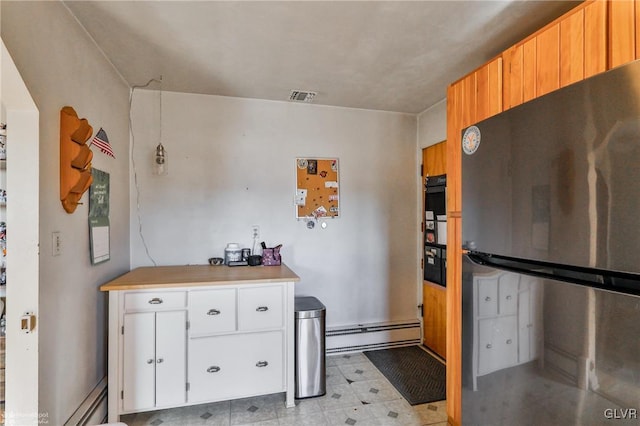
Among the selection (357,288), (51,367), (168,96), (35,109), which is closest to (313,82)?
(168,96)

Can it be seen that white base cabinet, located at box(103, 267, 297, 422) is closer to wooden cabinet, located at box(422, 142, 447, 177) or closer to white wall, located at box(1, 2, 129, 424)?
white wall, located at box(1, 2, 129, 424)

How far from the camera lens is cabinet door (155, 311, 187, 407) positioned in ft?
6.59

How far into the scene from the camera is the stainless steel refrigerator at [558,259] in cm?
86

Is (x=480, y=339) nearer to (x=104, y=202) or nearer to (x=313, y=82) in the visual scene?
Result: (x=313, y=82)

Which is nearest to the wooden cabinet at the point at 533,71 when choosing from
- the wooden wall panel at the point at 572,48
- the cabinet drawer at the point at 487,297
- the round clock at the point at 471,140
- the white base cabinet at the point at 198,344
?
the wooden wall panel at the point at 572,48

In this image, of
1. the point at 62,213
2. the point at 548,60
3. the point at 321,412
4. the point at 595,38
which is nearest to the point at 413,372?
the point at 321,412

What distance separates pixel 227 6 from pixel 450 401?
8.73ft

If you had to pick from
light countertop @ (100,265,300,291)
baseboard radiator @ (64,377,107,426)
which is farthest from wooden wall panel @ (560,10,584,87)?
baseboard radiator @ (64,377,107,426)

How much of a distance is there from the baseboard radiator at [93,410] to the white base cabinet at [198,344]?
9 centimetres

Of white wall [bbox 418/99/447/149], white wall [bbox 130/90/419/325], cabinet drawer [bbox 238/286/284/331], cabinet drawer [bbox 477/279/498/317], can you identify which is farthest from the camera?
white wall [bbox 418/99/447/149]

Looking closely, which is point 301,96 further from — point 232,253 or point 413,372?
point 413,372

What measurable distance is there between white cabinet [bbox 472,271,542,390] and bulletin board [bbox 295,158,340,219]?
187 centimetres

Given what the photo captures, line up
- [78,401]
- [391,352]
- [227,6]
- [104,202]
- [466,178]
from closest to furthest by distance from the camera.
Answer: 1. [466,178]
2. [227,6]
3. [78,401]
4. [104,202]
5. [391,352]

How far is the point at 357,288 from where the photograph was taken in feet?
10.5
